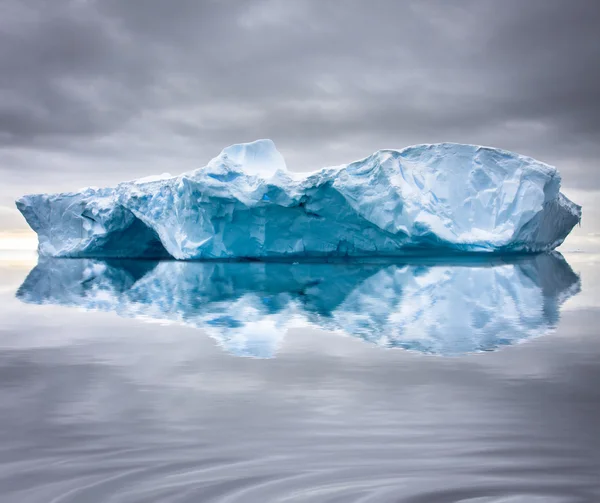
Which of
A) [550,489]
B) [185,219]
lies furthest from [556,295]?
[185,219]

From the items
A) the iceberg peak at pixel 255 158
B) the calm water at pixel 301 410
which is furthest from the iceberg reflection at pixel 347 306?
the iceberg peak at pixel 255 158

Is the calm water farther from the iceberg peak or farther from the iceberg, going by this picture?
the iceberg peak

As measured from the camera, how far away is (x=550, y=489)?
6.80 feet

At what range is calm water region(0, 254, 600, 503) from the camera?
2123 mm

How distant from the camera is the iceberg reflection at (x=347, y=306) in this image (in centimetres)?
545

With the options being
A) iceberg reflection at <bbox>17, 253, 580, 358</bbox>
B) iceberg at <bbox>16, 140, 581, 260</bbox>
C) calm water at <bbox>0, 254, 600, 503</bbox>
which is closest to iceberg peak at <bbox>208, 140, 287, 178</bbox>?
iceberg at <bbox>16, 140, 581, 260</bbox>

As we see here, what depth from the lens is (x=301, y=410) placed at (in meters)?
3.02

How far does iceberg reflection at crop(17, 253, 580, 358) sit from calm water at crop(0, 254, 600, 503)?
2.8 inches

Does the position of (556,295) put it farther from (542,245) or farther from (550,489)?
(542,245)

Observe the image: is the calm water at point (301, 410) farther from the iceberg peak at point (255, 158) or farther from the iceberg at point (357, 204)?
the iceberg peak at point (255, 158)

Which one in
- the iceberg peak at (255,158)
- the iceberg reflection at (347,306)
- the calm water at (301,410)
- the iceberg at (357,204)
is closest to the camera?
the calm water at (301,410)

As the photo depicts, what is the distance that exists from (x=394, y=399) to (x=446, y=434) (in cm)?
61

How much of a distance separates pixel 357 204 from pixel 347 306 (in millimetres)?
9894

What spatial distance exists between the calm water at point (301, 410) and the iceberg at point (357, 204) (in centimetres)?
1100
